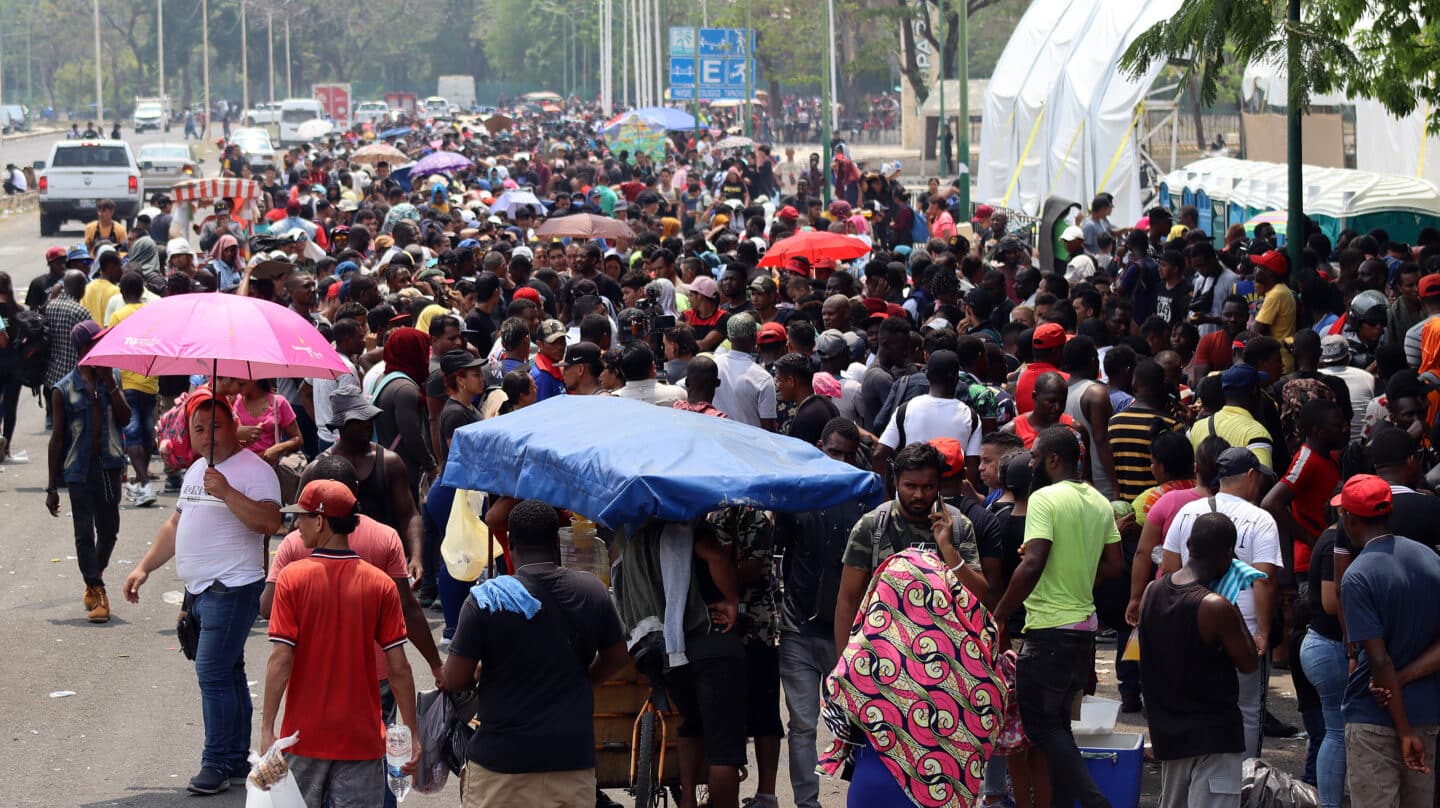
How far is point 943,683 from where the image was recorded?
18.9ft

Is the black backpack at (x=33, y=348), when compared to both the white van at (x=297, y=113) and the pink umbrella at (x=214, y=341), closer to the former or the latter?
the pink umbrella at (x=214, y=341)

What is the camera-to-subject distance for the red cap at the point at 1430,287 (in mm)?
11000

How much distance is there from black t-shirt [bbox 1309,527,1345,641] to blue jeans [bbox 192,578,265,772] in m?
4.27

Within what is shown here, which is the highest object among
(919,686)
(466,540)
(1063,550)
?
(1063,550)

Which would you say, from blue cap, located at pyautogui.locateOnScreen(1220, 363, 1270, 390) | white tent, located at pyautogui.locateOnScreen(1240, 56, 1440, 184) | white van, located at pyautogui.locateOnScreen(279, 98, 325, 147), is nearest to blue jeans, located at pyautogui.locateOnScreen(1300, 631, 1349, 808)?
blue cap, located at pyautogui.locateOnScreen(1220, 363, 1270, 390)

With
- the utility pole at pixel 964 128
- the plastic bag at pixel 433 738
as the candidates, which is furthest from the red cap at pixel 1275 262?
the utility pole at pixel 964 128

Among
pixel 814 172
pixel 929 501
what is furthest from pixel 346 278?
pixel 814 172

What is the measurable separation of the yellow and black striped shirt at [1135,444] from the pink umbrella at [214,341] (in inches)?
148

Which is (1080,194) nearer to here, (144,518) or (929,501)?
(144,518)

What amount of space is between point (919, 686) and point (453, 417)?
4.40m

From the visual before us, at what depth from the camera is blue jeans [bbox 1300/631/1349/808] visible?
680 cm

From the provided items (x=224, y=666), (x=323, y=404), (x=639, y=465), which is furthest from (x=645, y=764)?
(x=323, y=404)

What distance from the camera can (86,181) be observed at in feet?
130

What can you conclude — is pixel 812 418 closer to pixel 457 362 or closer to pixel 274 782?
pixel 457 362
